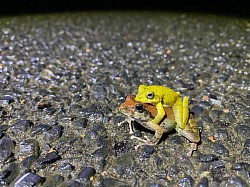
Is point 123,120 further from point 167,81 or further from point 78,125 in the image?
point 167,81

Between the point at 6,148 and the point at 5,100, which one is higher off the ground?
the point at 5,100

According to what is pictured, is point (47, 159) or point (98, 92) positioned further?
point (98, 92)

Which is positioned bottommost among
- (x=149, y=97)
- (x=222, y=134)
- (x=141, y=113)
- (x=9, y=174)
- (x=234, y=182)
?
(x=9, y=174)

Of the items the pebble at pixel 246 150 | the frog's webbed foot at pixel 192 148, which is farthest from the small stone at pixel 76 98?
the pebble at pixel 246 150

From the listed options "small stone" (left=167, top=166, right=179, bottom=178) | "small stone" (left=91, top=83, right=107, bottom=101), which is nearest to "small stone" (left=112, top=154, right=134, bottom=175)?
"small stone" (left=167, top=166, right=179, bottom=178)

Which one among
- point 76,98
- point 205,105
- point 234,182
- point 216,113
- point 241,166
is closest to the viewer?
point 234,182

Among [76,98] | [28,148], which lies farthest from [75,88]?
[28,148]

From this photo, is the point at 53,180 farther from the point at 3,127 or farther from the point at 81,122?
the point at 3,127

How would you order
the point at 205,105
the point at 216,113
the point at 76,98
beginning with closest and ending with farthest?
the point at 216,113
the point at 205,105
the point at 76,98
